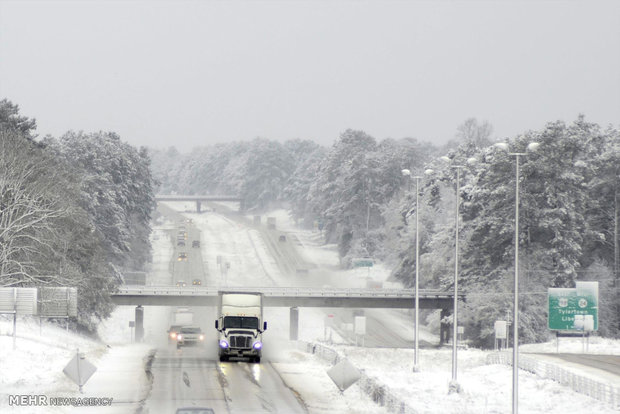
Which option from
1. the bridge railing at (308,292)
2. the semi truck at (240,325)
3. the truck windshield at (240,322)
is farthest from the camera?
A: the bridge railing at (308,292)

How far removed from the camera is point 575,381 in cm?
4800

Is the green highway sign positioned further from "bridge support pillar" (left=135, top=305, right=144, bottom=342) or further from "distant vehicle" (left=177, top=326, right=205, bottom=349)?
"bridge support pillar" (left=135, top=305, right=144, bottom=342)

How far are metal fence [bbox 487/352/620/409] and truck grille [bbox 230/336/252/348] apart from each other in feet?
53.1

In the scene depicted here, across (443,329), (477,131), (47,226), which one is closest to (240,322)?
(47,226)

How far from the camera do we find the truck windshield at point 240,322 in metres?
56.4

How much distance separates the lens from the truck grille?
5723 centimetres

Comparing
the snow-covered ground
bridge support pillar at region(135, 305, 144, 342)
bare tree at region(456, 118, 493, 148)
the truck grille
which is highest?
bare tree at region(456, 118, 493, 148)

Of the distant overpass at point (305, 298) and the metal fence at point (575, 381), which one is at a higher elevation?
the distant overpass at point (305, 298)

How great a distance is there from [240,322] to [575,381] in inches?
740

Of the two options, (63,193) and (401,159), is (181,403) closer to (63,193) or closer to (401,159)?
(63,193)

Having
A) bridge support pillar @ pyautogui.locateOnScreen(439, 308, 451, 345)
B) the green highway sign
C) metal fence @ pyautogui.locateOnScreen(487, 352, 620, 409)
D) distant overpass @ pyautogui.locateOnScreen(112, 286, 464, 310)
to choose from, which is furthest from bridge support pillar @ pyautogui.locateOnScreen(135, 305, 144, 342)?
metal fence @ pyautogui.locateOnScreen(487, 352, 620, 409)

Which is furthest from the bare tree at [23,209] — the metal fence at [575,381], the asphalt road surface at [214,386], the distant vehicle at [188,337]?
the metal fence at [575,381]

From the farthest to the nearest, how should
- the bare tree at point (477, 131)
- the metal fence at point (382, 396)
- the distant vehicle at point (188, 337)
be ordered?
the bare tree at point (477, 131) < the distant vehicle at point (188, 337) < the metal fence at point (382, 396)

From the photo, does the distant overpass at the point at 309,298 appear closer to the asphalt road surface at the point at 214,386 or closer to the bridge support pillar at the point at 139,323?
the bridge support pillar at the point at 139,323
